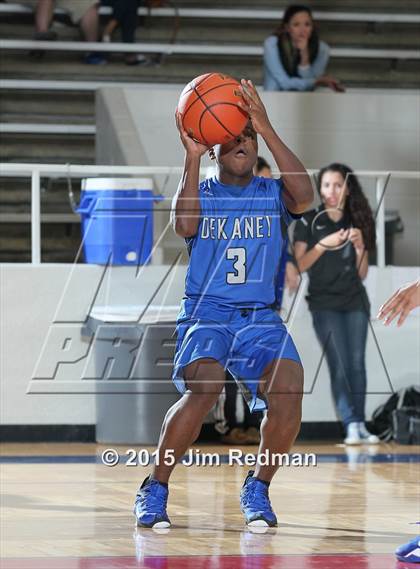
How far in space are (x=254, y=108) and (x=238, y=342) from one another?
0.93 meters

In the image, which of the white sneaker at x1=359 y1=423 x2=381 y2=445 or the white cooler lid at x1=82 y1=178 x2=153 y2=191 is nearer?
the white sneaker at x1=359 y1=423 x2=381 y2=445

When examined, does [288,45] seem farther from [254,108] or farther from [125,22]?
[254,108]

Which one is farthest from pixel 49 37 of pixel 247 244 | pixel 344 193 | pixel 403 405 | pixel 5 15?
pixel 247 244

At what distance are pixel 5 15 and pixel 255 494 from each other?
883 cm

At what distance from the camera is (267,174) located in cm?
862

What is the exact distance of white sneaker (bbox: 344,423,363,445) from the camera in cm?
910

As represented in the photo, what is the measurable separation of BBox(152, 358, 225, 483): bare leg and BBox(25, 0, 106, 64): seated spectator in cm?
788

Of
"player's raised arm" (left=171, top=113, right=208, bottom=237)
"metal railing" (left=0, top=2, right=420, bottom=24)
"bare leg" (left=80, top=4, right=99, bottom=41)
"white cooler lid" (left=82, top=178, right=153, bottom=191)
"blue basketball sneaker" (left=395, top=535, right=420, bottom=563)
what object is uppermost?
"metal railing" (left=0, top=2, right=420, bottom=24)

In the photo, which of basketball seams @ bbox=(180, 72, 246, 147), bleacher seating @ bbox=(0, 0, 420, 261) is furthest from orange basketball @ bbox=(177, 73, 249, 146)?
bleacher seating @ bbox=(0, 0, 420, 261)

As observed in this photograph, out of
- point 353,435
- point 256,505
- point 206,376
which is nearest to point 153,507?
point 256,505

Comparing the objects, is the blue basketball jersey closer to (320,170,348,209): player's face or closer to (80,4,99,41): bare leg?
(320,170,348,209): player's face

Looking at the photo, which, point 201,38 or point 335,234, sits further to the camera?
point 201,38

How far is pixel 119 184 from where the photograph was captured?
9.25m

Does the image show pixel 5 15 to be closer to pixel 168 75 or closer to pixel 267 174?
pixel 168 75
